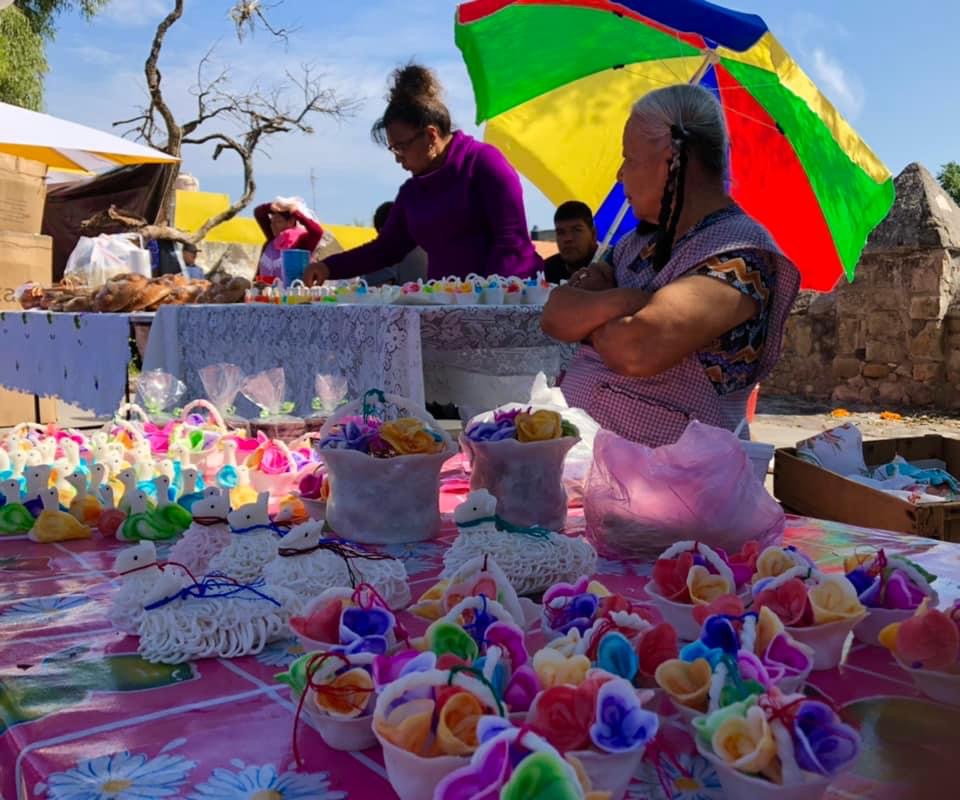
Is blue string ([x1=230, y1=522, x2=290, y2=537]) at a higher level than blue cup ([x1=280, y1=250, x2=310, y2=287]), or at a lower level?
lower

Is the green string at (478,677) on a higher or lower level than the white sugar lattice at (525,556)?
higher

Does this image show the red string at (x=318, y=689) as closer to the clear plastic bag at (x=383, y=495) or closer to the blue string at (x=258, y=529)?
the blue string at (x=258, y=529)

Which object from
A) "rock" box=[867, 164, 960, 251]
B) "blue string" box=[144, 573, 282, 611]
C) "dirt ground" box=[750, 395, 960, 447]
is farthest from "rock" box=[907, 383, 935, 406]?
"blue string" box=[144, 573, 282, 611]

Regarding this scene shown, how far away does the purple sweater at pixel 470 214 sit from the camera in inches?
124

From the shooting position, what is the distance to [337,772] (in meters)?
0.73

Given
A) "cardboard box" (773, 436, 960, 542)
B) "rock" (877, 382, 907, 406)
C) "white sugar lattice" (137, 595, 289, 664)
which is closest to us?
"white sugar lattice" (137, 595, 289, 664)

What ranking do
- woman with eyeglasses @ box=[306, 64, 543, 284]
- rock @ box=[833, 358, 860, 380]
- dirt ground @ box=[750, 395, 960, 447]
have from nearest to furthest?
woman with eyeglasses @ box=[306, 64, 543, 284] < dirt ground @ box=[750, 395, 960, 447] < rock @ box=[833, 358, 860, 380]

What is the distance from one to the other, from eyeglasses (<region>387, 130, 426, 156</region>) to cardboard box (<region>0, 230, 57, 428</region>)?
13.4 ft

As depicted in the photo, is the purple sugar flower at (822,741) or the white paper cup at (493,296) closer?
the purple sugar flower at (822,741)

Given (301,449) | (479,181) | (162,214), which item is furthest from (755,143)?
(162,214)

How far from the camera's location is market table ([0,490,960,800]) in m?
0.72

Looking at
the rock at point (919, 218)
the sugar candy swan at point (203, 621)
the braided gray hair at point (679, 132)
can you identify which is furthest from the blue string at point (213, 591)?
the rock at point (919, 218)

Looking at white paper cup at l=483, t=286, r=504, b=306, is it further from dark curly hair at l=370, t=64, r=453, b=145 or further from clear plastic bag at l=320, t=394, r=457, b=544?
clear plastic bag at l=320, t=394, r=457, b=544

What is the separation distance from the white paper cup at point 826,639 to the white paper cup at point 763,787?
0.91 feet
